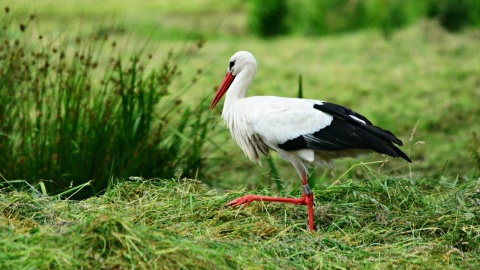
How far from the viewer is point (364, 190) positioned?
409 centimetres

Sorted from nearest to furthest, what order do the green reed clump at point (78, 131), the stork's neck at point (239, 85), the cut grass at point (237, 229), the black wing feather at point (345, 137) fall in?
the cut grass at point (237, 229)
the black wing feather at point (345, 137)
the stork's neck at point (239, 85)
the green reed clump at point (78, 131)

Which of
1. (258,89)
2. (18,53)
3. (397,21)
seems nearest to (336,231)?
(18,53)

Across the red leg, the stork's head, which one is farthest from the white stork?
the stork's head

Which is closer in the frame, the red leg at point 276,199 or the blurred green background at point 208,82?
the red leg at point 276,199

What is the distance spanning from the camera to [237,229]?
143 inches

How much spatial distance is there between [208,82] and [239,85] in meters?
3.34

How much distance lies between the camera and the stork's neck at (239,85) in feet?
13.8

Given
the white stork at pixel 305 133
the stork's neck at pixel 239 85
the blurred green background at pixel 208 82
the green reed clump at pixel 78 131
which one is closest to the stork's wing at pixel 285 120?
→ the white stork at pixel 305 133

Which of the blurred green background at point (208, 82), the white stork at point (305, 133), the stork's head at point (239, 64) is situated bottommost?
the blurred green background at point (208, 82)

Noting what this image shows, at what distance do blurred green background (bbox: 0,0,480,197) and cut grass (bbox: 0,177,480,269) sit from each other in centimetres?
31

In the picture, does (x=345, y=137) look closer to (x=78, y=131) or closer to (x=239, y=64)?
(x=239, y=64)

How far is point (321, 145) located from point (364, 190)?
0.37 m

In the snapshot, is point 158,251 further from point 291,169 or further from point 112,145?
point 291,169

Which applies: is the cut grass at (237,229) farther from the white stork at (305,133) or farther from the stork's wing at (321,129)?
the stork's wing at (321,129)
